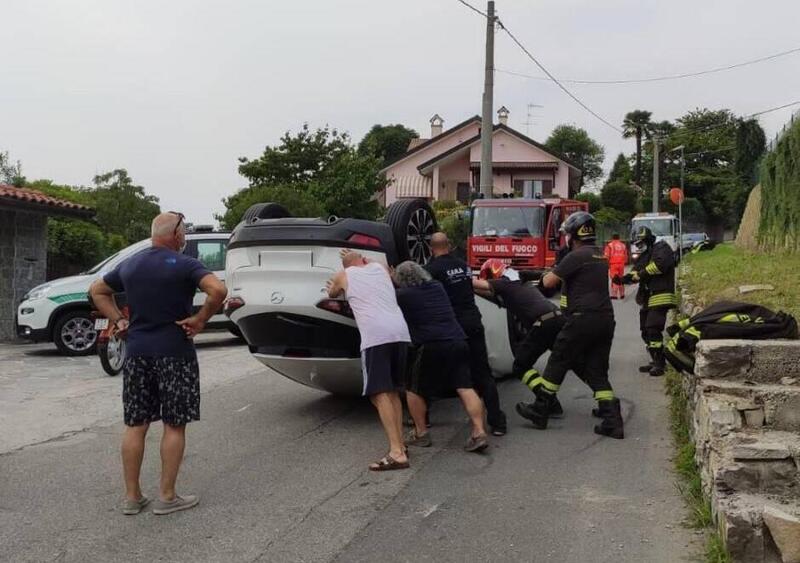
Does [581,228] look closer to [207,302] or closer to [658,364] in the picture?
[658,364]

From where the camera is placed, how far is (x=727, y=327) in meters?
5.43

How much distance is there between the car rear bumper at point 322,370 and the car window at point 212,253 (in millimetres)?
6774

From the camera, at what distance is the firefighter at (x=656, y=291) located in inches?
374

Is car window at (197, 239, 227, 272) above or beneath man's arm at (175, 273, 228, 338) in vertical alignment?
above

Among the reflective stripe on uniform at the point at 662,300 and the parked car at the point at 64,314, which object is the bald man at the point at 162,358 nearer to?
the reflective stripe on uniform at the point at 662,300

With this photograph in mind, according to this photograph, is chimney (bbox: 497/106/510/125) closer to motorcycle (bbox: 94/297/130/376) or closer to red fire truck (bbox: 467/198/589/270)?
red fire truck (bbox: 467/198/589/270)

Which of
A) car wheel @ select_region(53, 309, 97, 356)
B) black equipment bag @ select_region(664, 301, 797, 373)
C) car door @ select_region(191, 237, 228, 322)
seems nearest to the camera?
black equipment bag @ select_region(664, 301, 797, 373)

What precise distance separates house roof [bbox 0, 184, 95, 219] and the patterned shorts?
35.5ft

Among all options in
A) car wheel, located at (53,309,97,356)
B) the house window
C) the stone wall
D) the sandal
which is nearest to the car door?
car wheel, located at (53,309,97,356)

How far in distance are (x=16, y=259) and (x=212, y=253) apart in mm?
4482

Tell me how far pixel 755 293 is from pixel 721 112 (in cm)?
7498

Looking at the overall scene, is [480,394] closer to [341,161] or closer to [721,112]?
[341,161]

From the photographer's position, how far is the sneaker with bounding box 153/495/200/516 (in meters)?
5.15

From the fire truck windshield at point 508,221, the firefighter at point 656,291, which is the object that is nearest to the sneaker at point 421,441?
the firefighter at point 656,291
